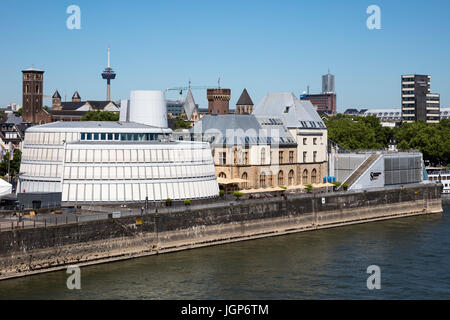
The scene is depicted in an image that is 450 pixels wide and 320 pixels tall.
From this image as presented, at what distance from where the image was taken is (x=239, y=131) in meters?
113

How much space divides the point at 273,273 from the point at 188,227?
54.4 feet

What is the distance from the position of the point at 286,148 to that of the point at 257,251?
38361mm

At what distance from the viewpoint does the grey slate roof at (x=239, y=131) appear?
112312mm

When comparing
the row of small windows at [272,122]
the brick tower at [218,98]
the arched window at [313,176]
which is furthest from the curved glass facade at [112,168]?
the brick tower at [218,98]

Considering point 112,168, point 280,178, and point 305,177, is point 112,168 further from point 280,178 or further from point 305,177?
point 305,177

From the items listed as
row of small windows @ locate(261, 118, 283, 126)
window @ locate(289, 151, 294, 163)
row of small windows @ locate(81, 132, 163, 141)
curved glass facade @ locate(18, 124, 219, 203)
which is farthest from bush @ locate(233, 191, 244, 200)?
row of small windows @ locate(261, 118, 283, 126)

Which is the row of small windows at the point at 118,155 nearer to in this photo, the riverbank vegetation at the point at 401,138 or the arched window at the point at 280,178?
the arched window at the point at 280,178

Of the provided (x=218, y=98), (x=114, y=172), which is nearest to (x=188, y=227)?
(x=114, y=172)

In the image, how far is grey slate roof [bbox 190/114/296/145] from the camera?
368 ft

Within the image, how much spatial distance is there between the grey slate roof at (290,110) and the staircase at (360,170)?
32.1 ft

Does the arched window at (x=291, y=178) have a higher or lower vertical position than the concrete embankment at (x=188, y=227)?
higher

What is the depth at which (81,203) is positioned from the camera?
8638 cm

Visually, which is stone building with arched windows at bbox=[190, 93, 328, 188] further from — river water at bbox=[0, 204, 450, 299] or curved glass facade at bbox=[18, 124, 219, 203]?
river water at bbox=[0, 204, 450, 299]

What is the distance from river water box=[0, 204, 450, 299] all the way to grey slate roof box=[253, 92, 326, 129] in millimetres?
34566
